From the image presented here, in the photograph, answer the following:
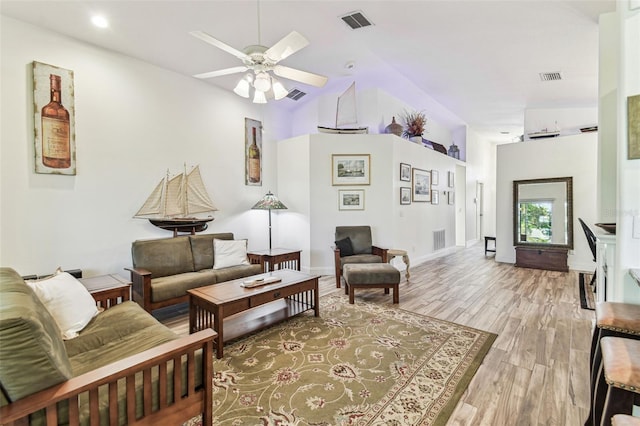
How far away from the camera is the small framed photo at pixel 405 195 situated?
5344 mm

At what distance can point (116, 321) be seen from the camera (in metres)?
2.03

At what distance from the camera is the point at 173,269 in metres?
3.54

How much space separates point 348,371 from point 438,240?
522 cm

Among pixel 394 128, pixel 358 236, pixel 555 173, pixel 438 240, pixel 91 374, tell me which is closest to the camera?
pixel 91 374

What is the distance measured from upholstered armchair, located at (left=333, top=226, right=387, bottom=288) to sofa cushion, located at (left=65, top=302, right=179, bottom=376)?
281cm

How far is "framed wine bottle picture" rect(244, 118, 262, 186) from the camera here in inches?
197

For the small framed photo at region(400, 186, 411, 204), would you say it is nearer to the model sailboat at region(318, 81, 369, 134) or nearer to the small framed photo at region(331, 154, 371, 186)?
the small framed photo at region(331, 154, 371, 186)

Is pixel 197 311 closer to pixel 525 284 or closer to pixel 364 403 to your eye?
pixel 364 403

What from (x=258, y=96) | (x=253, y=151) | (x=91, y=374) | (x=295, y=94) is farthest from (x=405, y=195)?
(x=91, y=374)

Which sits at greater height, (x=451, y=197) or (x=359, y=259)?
(x=451, y=197)

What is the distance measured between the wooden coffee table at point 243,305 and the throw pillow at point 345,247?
1.34m

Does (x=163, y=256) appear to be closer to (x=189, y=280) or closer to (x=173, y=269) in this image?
(x=173, y=269)

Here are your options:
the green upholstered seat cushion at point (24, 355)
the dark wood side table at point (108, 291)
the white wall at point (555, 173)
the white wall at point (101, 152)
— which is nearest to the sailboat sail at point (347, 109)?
the white wall at point (101, 152)

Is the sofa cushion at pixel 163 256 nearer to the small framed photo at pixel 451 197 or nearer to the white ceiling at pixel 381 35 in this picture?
the white ceiling at pixel 381 35
